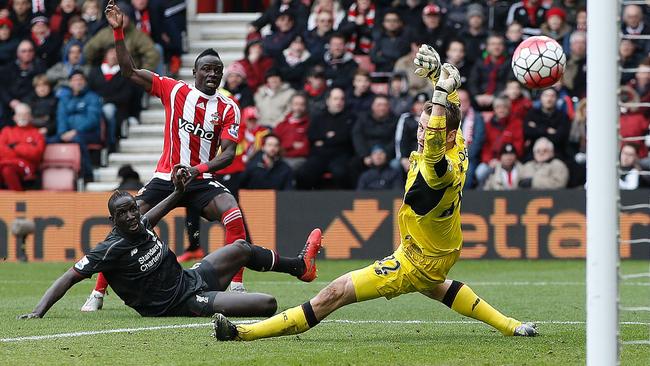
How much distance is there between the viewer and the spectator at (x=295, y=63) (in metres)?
21.7

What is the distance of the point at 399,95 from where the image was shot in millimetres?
20500

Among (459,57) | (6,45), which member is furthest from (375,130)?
(6,45)

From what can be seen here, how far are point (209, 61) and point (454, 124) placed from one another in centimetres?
374

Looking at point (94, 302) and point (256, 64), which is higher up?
point (256, 64)

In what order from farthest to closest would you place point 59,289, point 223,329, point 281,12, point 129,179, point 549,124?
point 281,12, point 129,179, point 549,124, point 59,289, point 223,329

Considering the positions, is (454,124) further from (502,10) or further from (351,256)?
(502,10)

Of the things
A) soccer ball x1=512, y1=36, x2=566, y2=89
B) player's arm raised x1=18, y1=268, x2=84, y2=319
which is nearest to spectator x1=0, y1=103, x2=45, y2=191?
player's arm raised x1=18, y1=268, x2=84, y2=319

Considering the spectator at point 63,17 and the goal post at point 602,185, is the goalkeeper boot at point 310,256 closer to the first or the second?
the goal post at point 602,185

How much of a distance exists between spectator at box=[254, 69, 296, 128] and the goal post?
14.4m

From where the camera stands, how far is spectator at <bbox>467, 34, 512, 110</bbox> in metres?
20.3

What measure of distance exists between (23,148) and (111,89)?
1.96m

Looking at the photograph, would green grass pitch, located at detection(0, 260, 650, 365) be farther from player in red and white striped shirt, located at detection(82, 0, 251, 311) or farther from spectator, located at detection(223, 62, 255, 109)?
spectator, located at detection(223, 62, 255, 109)

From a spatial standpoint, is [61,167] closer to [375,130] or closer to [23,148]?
[23,148]

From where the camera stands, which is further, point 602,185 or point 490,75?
point 490,75
